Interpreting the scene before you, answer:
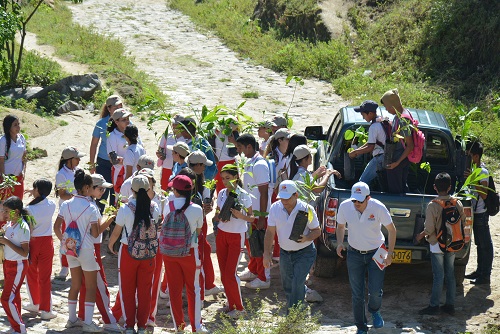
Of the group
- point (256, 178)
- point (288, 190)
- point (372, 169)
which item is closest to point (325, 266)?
point (372, 169)

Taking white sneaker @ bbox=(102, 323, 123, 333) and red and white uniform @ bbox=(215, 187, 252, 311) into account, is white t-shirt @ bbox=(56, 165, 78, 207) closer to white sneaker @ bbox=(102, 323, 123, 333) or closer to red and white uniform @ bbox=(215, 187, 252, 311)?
white sneaker @ bbox=(102, 323, 123, 333)

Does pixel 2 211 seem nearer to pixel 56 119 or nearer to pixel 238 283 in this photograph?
pixel 238 283

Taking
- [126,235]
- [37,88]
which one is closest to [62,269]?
[126,235]

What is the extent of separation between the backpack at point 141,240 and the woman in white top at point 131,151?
7.63 feet

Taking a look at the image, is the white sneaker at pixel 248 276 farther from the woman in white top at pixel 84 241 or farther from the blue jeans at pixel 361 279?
the woman in white top at pixel 84 241

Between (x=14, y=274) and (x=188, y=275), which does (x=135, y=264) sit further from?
(x=14, y=274)

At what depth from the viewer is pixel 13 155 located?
400 inches

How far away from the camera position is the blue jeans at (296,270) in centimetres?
781

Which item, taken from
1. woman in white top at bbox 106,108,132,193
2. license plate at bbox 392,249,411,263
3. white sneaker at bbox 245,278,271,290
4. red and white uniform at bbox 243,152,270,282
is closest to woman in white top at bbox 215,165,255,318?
red and white uniform at bbox 243,152,270,282

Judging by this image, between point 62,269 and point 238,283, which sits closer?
point 238,283

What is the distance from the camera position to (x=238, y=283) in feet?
27.7

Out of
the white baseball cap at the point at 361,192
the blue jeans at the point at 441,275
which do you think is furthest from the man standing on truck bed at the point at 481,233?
the white baseball cap at the point at 361,192

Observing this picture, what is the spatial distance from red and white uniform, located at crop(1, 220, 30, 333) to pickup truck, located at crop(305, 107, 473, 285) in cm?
313

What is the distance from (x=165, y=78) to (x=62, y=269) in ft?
34.4
